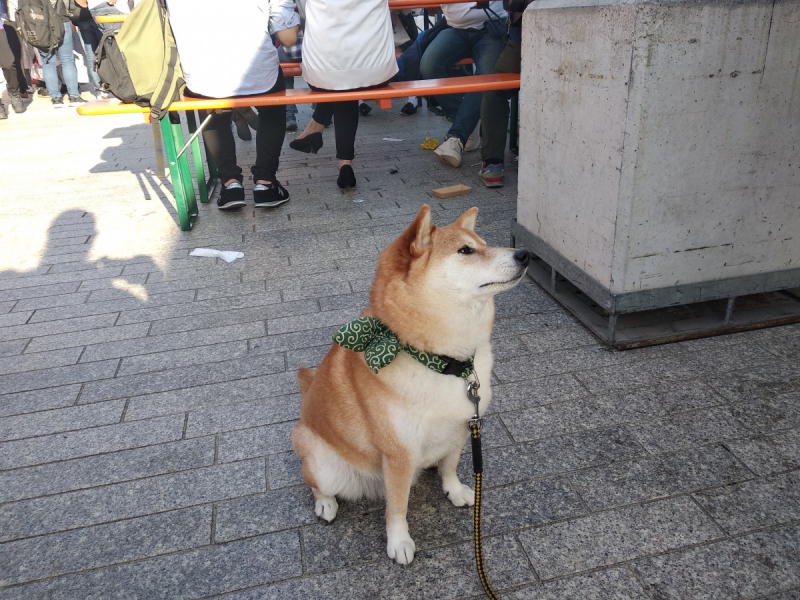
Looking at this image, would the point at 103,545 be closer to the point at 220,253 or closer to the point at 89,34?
the point at 220,253

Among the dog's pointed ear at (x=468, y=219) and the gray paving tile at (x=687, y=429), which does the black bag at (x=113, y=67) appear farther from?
the gray paving tile at (x=687, y=429)

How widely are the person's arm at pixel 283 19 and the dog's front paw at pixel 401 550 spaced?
455 cm

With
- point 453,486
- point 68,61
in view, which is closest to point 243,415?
point 453,486

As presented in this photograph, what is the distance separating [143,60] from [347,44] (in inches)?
64.4

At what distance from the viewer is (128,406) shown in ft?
9.64

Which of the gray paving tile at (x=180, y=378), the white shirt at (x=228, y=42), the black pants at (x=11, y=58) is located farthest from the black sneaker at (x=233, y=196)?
the black pants at (x=11, y=58)

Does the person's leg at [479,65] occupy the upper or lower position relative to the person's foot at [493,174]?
upper

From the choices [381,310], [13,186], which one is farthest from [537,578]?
[13,186]

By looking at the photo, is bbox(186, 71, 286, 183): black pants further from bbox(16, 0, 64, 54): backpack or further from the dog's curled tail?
bbox(16, 0, 64, 54): backpack

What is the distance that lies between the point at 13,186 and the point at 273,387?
211 inches

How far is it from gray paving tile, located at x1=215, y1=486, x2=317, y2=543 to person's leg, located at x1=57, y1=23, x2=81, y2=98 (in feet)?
36.1

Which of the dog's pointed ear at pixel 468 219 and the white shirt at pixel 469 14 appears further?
the white shirt at pixel 469 14

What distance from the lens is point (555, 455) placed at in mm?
2461

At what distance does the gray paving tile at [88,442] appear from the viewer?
2.62 m
